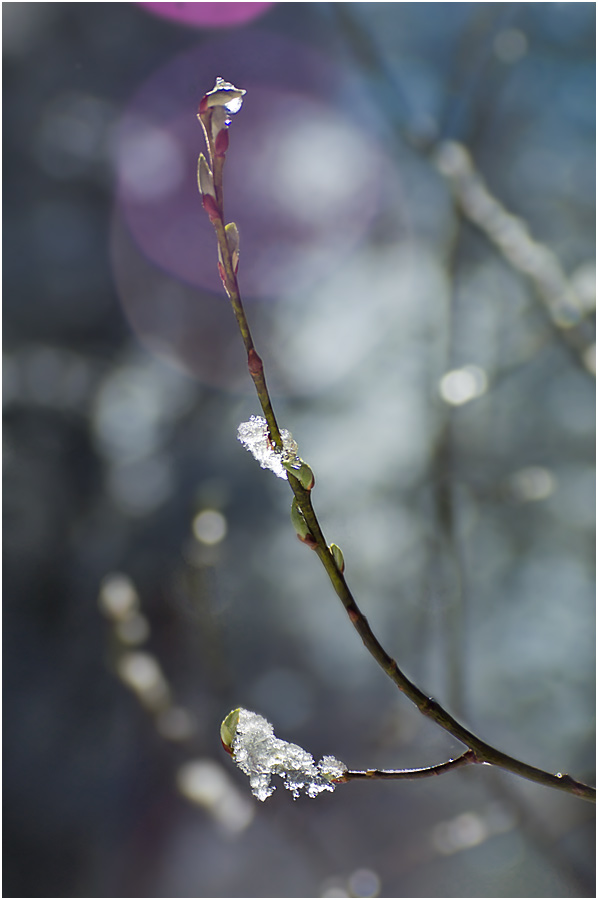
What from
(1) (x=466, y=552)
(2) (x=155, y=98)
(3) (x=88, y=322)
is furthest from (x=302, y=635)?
(2) (x=155, y=98)

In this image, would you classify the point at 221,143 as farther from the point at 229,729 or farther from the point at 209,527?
the point at 209,527

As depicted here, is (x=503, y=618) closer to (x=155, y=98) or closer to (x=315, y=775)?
(x=315, y=775)

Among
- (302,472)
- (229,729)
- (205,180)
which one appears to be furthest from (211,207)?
(229,729)

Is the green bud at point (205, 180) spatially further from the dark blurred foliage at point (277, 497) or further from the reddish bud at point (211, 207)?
the dark blurred foliage at point (277, 497)

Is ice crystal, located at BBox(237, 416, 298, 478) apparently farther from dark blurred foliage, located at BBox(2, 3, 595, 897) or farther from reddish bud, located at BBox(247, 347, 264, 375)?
dark blurred foliage, located at BBox(2, 3, 595, 897)

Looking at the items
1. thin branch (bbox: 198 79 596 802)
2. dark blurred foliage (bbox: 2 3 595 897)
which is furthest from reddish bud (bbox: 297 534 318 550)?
dark blurred foliage (bbox: 2 3 595 897)

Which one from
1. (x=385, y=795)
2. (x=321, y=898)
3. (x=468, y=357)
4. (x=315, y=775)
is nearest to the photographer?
(x=315, y=775)

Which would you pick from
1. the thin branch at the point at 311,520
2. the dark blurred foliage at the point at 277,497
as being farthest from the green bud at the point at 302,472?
the dark blurred foliage at the point at 277,497
